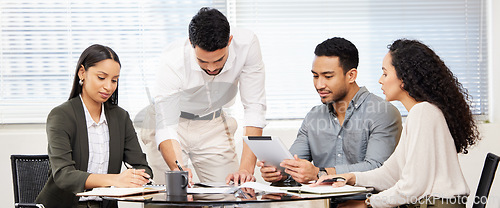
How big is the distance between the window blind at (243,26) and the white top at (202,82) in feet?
3.02

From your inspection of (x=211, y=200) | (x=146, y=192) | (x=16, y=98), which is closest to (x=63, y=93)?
(x=16, y=98)

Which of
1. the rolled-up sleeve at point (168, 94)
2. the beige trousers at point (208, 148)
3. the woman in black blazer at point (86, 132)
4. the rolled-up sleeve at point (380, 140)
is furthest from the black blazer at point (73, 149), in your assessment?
the rolled-up sleeve at point (380, 140)

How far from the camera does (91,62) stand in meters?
2.41

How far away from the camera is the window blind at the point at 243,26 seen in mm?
3676

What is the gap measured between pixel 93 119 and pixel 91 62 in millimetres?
249

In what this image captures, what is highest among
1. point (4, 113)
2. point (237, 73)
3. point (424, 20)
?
point (424, 20)

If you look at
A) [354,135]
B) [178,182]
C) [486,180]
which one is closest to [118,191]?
[178,182]

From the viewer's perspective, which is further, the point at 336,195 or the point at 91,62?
the point at 91,62

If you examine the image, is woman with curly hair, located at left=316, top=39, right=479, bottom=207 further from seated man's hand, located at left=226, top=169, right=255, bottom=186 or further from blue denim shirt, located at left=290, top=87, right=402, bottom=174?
seated man's hand, located at left=226, top=169, right=255, bottom=186

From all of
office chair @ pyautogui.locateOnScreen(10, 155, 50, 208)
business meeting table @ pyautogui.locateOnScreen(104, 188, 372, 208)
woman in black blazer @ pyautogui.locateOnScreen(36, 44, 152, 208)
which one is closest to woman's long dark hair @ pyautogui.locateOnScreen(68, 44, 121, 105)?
woman in black blazer @ pyautogui.locateOnScreen(36, 44, 152, 208)

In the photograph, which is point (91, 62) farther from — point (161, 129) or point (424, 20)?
point (424, 20)

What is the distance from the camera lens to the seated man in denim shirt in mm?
2439

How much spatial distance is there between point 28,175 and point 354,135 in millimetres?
1462

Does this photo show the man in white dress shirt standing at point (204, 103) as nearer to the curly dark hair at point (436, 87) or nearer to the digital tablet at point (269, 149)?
the digital tablet at point (269, 149)
